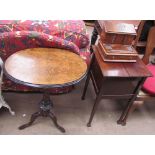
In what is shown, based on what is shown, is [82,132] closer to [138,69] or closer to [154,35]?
[138,69]

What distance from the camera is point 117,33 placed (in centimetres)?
153

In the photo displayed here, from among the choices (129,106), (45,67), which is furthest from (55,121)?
(129,106)

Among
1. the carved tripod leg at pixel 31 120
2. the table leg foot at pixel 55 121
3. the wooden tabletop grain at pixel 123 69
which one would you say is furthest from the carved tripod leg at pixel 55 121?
the wooden tabletop grain at pixel 123 69

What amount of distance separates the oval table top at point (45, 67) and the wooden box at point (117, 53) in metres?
0.21

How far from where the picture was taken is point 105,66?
4.96 feet

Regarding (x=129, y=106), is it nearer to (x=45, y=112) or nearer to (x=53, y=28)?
(x=45, y=112)

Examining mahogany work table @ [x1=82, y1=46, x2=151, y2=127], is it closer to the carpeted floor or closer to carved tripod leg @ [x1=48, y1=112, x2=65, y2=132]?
the carpeted floor

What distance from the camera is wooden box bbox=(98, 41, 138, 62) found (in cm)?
153

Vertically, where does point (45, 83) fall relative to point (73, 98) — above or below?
above

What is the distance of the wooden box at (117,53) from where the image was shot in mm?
1531

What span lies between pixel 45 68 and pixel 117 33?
25.7 inches

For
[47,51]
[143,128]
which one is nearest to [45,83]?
[47,51]

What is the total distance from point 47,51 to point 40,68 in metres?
0.28

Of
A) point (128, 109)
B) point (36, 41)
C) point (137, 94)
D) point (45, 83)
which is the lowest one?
point (128, 109)
